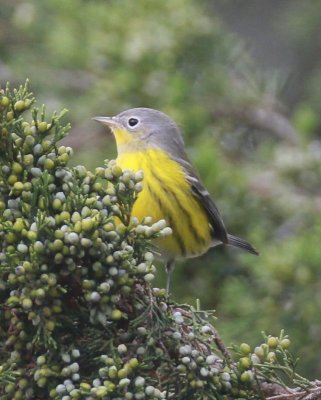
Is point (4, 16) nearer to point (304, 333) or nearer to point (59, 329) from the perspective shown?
point (304, 333)

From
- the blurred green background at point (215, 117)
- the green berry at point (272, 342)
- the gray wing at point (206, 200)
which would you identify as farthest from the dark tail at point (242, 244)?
the green berry at point (272, 342)

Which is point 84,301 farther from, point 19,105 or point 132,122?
point 132,122

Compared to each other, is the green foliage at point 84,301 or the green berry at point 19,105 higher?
the green berry at point 19,105

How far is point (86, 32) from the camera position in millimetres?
7980

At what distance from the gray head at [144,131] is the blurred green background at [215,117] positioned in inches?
30.2

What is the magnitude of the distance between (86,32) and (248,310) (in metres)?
3.19

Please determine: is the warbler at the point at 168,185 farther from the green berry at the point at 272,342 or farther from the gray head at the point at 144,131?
the green berry at the point at 272,342

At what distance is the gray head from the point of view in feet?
18.0

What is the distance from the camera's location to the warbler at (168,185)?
5.13 metres

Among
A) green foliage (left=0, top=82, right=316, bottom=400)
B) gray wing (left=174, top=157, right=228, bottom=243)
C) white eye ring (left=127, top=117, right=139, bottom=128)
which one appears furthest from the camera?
white eye ring (left=127, top=117, right=139, bottom=128)

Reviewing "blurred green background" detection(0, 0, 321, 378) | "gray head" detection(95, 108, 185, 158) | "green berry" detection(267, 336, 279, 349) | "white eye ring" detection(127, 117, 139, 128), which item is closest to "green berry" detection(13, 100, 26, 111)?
"green berry" detection(267, 336, 279, 349)

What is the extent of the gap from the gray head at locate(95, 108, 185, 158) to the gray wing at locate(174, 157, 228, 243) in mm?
130

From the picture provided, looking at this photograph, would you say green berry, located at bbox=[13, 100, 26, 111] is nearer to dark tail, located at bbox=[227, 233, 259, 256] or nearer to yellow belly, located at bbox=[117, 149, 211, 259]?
yellow belly, located at bbox=[117, 149, 211, 259]

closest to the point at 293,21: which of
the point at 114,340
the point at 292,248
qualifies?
the point at 292,248
